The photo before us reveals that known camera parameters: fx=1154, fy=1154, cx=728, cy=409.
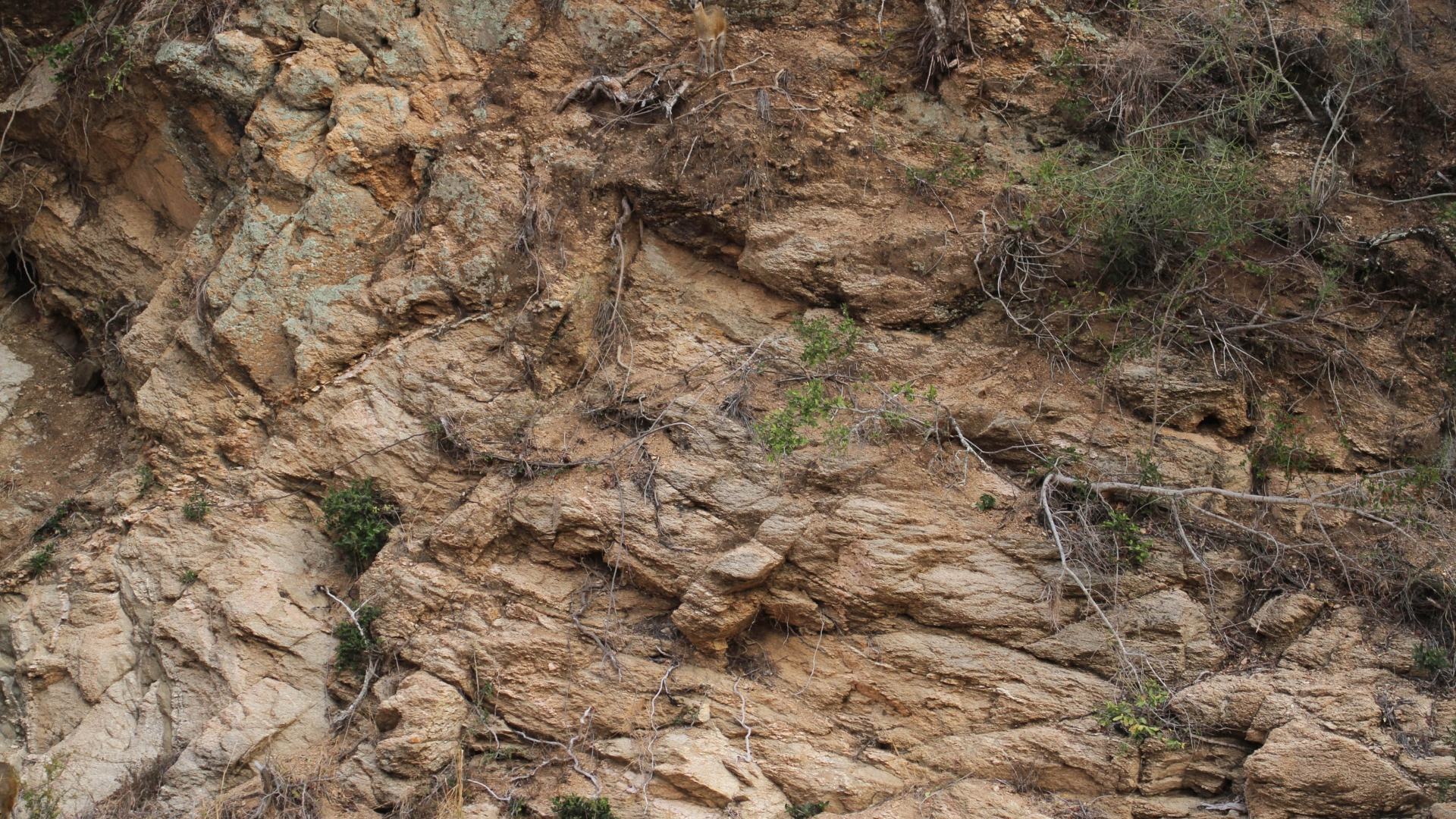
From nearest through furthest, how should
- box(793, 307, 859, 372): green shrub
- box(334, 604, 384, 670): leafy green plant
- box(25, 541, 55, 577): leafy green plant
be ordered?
1. box(334, 604, 384, 670): leafy green plant
2. box(793, 307, 859, 372): green shrub
3. box(25, 541, 55, 577): leafy green plant

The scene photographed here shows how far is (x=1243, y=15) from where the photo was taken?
303 inches

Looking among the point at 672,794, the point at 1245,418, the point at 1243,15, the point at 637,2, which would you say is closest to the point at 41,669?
the point at 672,794

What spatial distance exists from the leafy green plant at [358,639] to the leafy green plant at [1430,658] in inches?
213

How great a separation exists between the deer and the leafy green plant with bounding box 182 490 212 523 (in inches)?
167

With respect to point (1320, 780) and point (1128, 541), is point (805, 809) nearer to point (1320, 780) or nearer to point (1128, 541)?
point (1128, 541)

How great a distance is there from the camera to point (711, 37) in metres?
7.73

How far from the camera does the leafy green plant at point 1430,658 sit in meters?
5.54

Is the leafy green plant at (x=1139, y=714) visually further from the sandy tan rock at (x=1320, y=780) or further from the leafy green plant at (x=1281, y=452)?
the leafy green plant at (x=1281, y=452)

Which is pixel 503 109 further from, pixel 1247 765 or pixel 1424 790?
pixel 1424 790

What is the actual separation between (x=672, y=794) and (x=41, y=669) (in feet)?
12.8

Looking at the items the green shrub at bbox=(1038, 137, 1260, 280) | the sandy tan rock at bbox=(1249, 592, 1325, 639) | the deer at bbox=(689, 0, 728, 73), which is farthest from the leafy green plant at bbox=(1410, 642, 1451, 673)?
the deer at bbox=(689, 0, 728, 73)

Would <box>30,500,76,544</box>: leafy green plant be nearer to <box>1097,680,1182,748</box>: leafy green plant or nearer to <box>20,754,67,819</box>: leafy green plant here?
<box>20,754,67,819</box>: leafy green plant

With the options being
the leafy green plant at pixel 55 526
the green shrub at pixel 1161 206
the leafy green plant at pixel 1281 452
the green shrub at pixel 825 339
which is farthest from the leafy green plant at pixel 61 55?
the leafy green plant at pixel 1281 452

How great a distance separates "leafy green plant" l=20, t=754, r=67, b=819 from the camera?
19.8 feet
